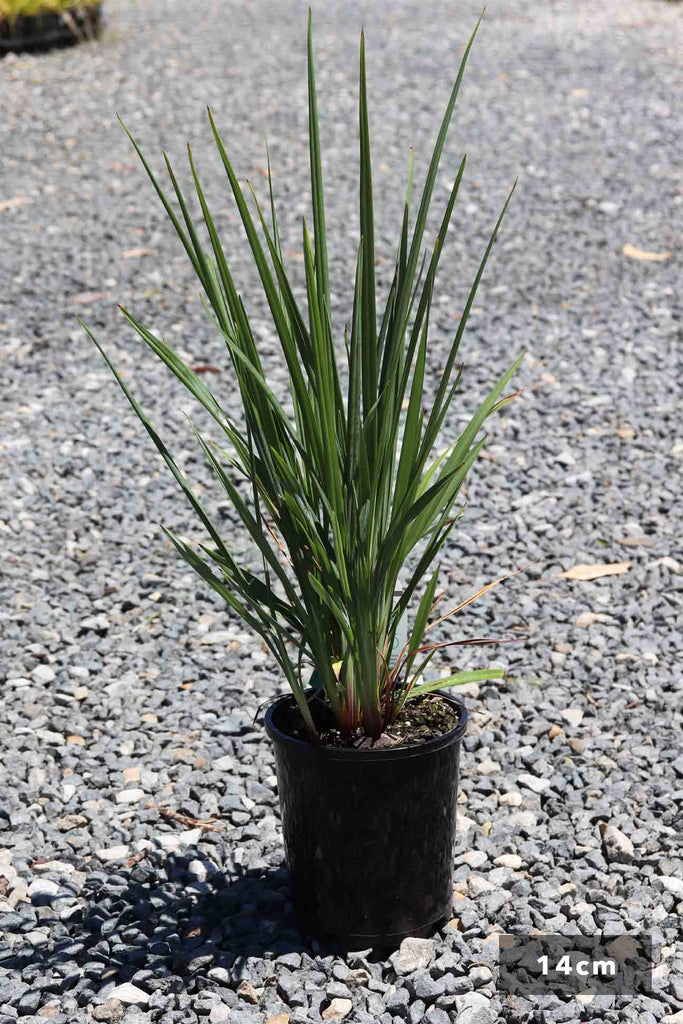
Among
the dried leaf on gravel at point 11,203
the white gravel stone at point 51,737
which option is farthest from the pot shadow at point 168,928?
the dried leaf on gravel at point 11,203

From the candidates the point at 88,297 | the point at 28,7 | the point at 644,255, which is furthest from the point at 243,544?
the point at 28,7

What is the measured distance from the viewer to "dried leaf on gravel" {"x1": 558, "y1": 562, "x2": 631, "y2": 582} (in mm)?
3094

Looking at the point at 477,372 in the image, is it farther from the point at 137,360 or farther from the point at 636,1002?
the point at 636,1002

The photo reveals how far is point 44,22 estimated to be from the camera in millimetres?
8070

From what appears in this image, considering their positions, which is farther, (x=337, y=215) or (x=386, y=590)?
(x=337, y=215)

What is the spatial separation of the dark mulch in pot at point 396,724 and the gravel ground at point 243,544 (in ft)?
1.18

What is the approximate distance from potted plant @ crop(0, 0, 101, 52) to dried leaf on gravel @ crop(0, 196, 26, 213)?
2735 mm

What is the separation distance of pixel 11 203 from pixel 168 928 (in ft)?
15.8

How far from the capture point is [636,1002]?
1.74 metres

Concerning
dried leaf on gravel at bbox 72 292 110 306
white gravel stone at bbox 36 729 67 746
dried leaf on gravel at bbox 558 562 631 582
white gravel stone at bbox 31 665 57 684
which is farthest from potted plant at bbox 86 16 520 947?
dried leaf on gravel at bbox 72 292 110 306

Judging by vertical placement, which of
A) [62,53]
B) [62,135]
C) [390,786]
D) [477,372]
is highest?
[62,53]

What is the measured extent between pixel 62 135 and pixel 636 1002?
6.16 metres

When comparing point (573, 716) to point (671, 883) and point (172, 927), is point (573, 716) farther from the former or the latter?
point (172, 927)

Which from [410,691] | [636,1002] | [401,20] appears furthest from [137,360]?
[401,20]
